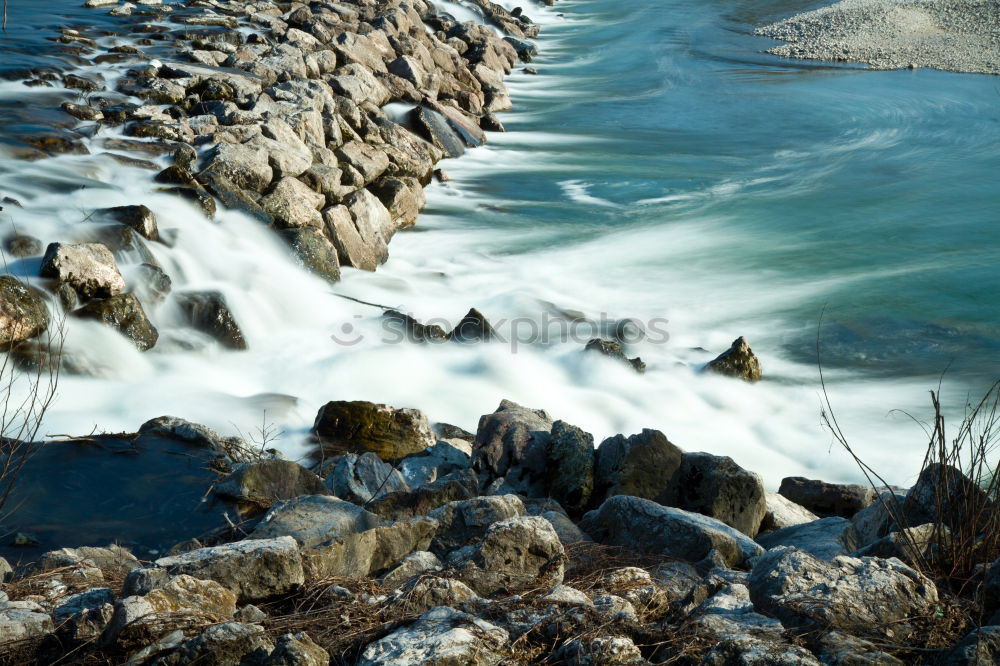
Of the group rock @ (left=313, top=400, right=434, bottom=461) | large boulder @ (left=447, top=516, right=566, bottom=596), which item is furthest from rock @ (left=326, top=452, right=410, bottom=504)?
large boulder @ (left=447, top=516, right=566, bottom=596)

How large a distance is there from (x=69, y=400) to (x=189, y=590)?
14.9ft

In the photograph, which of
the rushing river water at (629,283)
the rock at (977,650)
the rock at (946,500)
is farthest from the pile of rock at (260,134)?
the rock at (977,650)

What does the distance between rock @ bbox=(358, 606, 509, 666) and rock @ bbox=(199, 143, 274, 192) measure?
8294 mm

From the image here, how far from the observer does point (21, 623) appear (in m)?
3.13

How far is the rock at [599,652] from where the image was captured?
118 inches

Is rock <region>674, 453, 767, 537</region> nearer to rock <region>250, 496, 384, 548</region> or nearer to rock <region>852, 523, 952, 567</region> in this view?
rock <region>852, 523, 952, 567</region>

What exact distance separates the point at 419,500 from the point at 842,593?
8.09 ft

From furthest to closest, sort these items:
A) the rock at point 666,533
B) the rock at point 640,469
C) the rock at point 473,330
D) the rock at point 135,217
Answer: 1. the rock at point 473,330
2. the rock at point 135,217
3. the rock at point 640,469
4. the rock at point 666,533

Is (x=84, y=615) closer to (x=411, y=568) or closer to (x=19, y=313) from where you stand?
(x=411, y=568)

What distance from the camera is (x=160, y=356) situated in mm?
8109

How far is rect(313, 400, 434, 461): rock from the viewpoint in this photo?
6789mm

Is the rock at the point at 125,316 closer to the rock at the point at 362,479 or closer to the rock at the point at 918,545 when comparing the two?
the rock at the point at 362,479

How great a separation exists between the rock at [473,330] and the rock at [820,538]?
4.32 m

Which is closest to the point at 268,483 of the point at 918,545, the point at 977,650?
the point at 918,545
